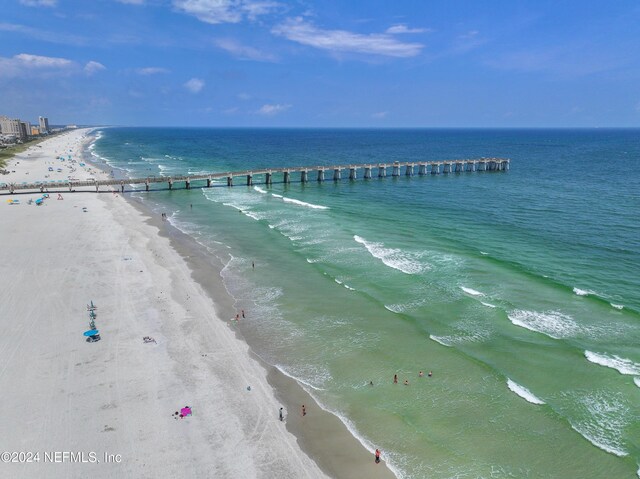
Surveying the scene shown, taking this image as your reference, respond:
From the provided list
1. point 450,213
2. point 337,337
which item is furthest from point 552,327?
point 450,213

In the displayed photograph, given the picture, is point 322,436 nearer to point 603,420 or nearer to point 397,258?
point 603,420

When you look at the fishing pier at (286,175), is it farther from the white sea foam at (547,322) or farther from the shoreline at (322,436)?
the white sea foam at (547,322)

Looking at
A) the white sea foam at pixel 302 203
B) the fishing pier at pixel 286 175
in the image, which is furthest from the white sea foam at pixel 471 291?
the fishing pier at pixel 286 175

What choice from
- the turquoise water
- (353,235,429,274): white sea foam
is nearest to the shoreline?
the turquoise water

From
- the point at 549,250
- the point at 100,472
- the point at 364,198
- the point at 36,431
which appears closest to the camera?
the point at 100,472

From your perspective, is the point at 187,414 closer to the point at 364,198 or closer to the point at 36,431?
the point at 36,431

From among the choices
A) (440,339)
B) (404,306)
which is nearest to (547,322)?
(440,339)
